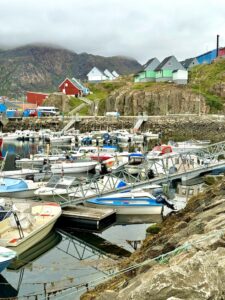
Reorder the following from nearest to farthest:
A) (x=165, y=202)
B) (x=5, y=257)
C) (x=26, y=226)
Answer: (x=5, y=257) < (x=26, y=226) < (x=165, y=202)

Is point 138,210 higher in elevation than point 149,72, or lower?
lower

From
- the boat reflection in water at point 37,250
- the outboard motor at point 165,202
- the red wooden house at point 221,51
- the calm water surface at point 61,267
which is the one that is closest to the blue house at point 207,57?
the red wooden house at point 221,51

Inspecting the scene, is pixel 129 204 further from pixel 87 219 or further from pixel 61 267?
pixel 61 267

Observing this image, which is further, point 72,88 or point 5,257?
point 72,88

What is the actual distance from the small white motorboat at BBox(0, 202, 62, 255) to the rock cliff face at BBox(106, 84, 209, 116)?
3174 inches

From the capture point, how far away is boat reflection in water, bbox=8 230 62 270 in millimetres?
19111

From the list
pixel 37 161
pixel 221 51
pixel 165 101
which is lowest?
pixel 37 161

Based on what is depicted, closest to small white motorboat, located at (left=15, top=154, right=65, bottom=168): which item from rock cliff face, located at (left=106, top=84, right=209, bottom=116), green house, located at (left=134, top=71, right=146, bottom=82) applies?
rock cliff face, located at (left=106, top=84, right=209, bottom=116)

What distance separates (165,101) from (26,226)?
276ft

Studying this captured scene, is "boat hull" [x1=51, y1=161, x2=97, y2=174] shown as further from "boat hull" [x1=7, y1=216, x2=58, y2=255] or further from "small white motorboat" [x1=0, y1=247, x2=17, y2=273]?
"small white motorboat" [x1=0, y1=247, x2=17, y2=273]

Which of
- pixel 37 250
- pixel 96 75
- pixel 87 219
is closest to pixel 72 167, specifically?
pixel 87 219

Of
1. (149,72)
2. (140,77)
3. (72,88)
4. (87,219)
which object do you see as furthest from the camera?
(72,88)

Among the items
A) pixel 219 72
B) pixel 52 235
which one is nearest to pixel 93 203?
pixel 52 235

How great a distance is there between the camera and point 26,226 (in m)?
20.7
